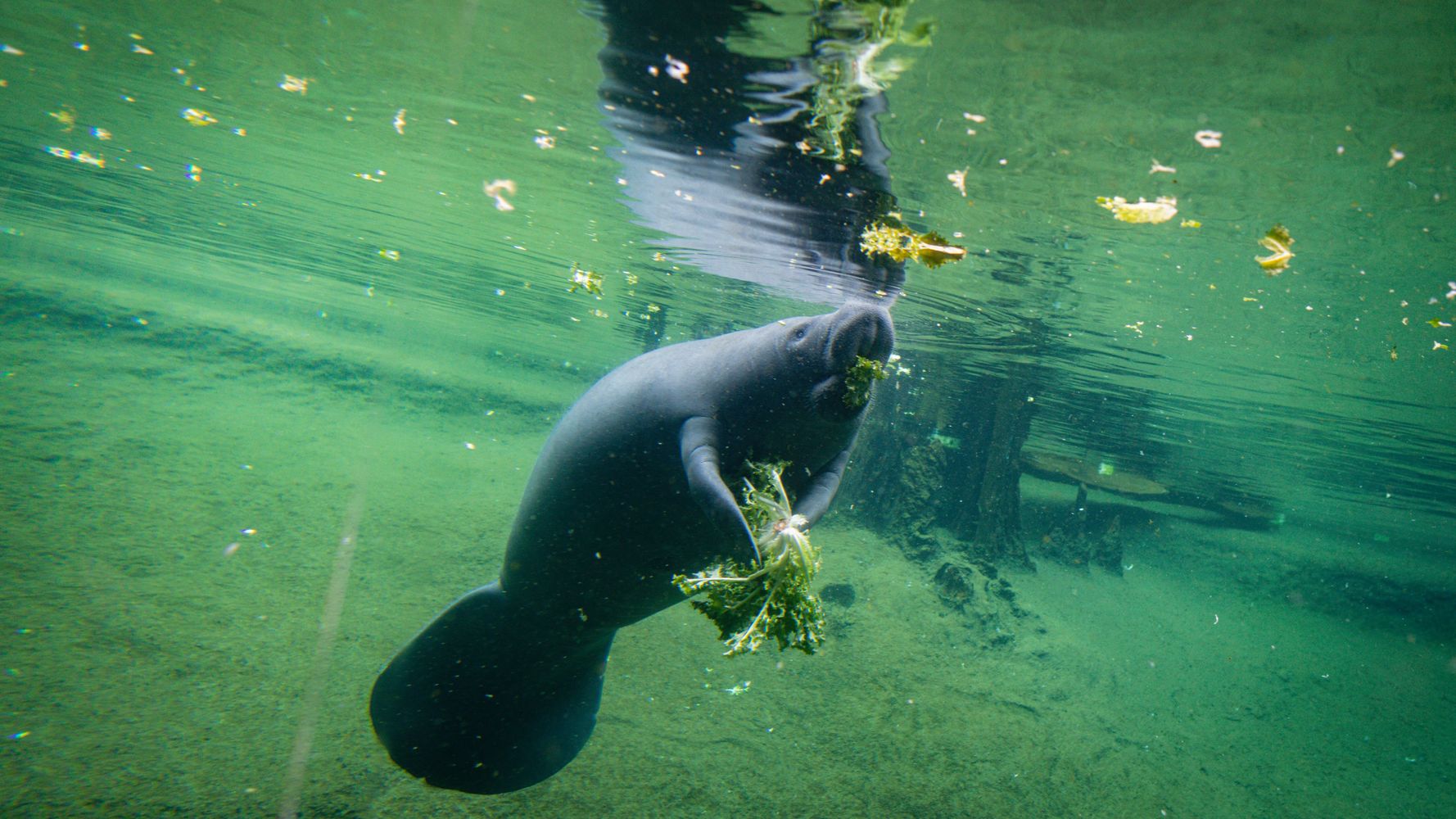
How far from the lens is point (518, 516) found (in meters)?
4.52

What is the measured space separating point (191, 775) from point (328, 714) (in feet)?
3.37

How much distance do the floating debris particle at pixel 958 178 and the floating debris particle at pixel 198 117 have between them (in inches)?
519

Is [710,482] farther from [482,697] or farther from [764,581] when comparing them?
[482,697]

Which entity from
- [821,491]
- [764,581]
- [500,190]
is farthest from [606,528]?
[500,190]

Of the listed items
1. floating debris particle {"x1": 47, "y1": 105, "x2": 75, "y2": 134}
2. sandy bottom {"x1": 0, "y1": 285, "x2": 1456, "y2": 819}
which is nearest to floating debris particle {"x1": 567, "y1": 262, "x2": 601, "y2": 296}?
sandy bottom {"x1": 0, "y1": 285, "x2": 1456, "y2": 819}

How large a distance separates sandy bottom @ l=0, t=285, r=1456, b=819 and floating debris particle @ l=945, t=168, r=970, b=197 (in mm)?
6130

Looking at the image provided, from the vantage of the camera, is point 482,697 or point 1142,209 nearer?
point 482,697

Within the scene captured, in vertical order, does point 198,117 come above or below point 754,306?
above

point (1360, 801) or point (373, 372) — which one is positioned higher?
point (373, 372)

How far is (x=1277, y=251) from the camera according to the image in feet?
25.8

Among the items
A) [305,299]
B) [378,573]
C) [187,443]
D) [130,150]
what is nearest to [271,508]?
[378,573]

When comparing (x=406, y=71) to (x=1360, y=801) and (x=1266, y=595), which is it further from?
(x=1266, y=595)

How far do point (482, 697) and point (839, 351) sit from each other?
12.2 ft

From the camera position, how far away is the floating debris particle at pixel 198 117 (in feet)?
37.7
